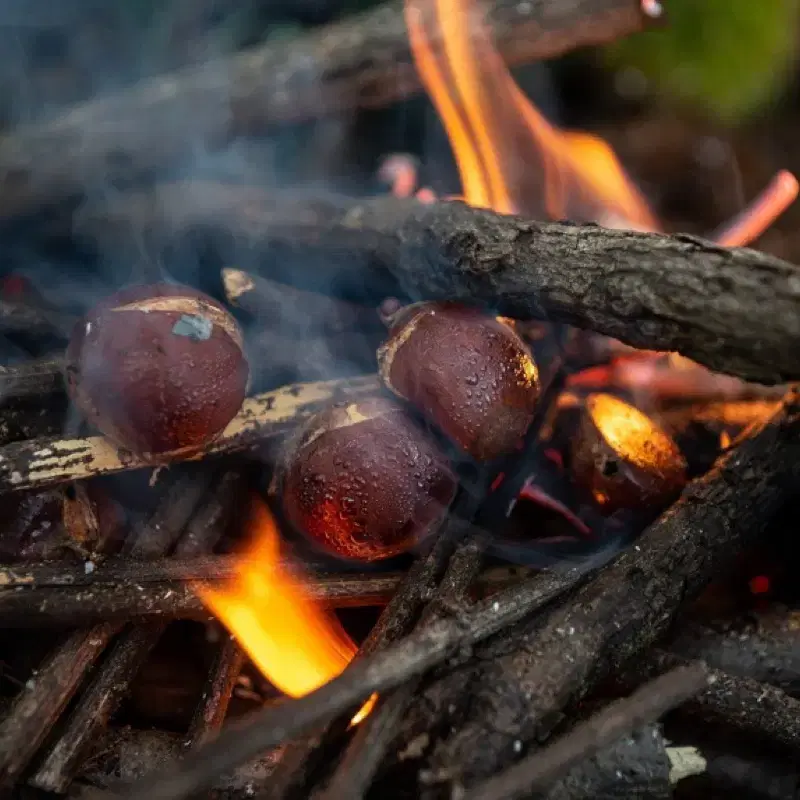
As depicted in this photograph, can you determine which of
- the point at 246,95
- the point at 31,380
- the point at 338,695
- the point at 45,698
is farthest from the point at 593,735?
the point at 246,95

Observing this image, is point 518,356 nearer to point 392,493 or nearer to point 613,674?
point 392,493

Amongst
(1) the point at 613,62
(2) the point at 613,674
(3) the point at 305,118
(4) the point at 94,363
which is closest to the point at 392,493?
(2) the point at 613,674

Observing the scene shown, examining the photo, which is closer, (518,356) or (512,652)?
(512,652)

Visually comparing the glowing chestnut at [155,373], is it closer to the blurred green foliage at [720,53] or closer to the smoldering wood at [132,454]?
the smoldering wood at [132,454]

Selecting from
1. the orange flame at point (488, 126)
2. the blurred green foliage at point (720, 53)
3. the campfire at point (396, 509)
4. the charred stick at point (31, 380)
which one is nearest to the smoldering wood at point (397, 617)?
the campfire at point (396, 509)

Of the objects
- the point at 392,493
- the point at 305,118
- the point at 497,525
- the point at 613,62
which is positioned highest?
the point at 305,118

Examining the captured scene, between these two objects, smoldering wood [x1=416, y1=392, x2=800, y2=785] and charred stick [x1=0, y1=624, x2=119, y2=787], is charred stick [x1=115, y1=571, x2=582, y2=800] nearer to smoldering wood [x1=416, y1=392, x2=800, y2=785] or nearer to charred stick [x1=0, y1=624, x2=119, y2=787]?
smoldering wood [x1=416, y1=392, x2=800, y2=785]

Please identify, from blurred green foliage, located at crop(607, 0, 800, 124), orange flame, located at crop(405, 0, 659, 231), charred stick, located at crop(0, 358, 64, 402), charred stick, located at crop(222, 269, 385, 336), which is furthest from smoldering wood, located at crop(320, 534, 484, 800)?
blurred green foliage, located at crop(607, 0, 800, 124)
